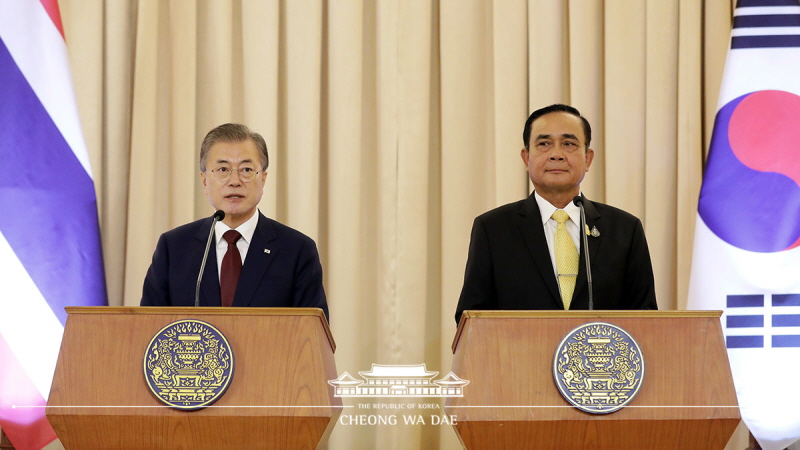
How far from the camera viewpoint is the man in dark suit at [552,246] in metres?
2.87

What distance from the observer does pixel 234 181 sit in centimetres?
301

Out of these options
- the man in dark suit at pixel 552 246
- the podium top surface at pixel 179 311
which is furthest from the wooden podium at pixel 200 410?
the man in dark suit at pixel 552 246

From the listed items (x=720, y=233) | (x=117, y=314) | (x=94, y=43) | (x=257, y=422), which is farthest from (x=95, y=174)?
(x=720, y=233)

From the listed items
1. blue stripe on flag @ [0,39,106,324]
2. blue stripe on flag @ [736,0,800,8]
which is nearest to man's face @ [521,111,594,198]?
blue stripe on flag @ [736,0,800,8]

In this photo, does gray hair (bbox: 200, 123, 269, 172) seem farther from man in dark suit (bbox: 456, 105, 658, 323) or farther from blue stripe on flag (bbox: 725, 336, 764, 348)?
blue stripe on flag (bbox: 725, 336, 764, 348)

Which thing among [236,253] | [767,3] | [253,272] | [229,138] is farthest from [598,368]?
[767,3]

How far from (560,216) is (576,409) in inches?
42.1

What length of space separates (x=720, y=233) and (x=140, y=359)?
2.62 metres

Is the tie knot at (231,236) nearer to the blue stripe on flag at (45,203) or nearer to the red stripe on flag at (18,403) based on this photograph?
the blue stripe on flag at (45,203)

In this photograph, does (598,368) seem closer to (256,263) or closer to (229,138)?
(256,263)

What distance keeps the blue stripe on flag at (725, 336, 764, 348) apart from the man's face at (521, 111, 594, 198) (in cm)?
110

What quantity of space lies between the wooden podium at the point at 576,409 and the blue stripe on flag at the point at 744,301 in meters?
1.68

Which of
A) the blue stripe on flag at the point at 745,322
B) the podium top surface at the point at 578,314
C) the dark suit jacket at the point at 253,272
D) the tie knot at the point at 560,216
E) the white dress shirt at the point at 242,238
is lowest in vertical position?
the blue stripe on flag at the point at 745,322

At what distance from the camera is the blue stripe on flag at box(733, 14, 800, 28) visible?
379 cm
